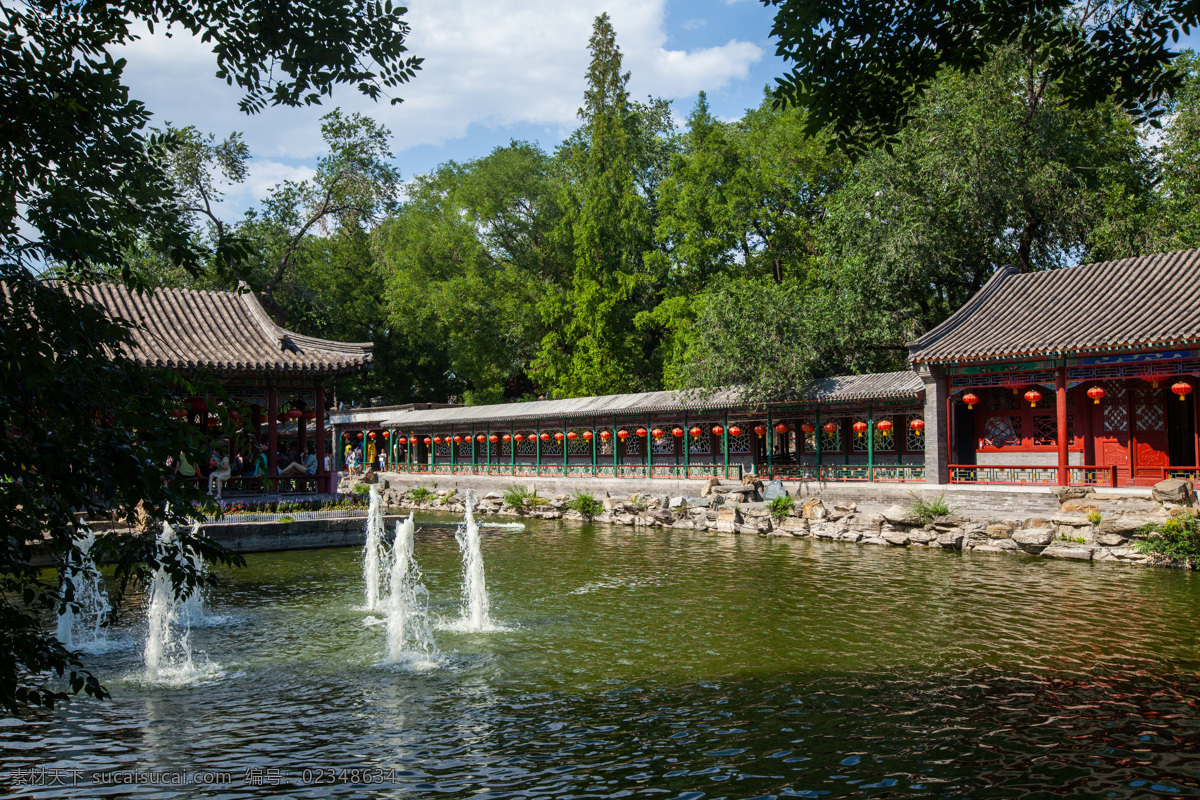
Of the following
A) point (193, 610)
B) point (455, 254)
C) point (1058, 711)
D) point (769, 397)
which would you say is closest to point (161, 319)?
point (193, 610)

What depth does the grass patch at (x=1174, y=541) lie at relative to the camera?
45.3 feet

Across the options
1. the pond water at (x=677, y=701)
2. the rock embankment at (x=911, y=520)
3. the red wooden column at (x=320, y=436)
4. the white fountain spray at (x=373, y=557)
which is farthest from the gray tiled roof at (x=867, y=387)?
the red wooden column at (x=320, y=436)

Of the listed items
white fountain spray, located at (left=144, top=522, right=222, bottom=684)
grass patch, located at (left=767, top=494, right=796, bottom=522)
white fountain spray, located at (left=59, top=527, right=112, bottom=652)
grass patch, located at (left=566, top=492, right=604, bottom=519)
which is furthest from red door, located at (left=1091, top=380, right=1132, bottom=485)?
white fountain spray, located at (left=59, top=527, right=112, bottom=652)

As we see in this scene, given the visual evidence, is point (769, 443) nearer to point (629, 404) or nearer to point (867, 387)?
point (867, 387)

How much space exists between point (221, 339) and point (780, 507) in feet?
41.9

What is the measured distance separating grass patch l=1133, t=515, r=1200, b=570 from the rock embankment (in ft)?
0.50

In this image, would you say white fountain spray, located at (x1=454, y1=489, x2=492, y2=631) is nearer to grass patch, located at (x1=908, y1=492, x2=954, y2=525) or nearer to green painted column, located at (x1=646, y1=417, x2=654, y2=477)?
grass patch, located at (x1=908, y1=492, x2=954, y2=525)

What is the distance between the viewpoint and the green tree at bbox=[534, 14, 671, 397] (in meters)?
35.6

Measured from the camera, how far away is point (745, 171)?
108 ft

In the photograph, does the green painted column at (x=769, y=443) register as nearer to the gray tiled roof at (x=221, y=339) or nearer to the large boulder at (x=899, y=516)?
the large boulder at (x=899, y=516)

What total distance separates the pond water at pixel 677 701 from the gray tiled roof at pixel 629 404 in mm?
9087

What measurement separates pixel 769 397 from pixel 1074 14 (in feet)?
43.7

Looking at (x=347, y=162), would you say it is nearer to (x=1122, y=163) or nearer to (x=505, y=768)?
(x=1122, y=163)

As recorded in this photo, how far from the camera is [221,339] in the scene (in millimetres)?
18188
